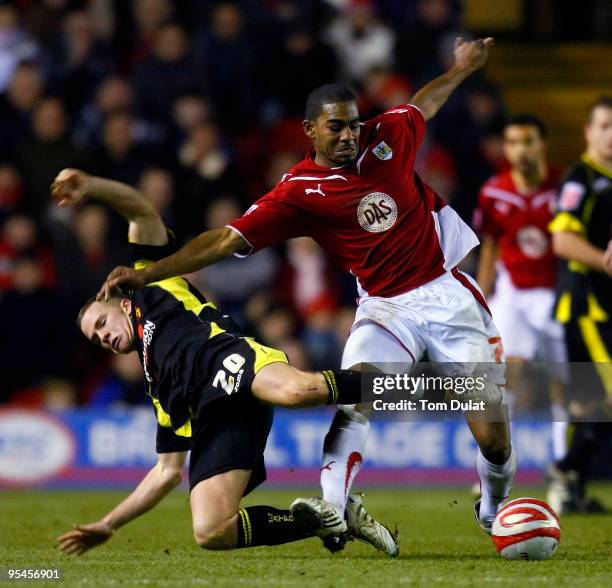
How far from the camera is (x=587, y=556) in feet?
19.6

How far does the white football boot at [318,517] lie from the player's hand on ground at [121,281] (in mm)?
1106

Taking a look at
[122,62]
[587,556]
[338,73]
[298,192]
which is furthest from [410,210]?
[122,62]

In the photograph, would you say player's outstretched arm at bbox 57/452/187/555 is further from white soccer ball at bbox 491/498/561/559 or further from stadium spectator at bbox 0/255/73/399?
stadium spectator at bbox 0/255/73/399

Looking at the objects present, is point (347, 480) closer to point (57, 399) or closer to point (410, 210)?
point (410, 210)

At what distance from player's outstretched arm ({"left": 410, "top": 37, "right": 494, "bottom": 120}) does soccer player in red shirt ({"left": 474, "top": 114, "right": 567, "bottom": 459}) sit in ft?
6.92

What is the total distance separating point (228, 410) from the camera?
19.6 ft


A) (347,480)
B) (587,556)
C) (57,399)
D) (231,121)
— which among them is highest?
(231,121)

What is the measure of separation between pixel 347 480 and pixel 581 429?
2746mm

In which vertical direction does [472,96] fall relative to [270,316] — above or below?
above

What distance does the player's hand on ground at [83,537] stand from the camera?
219 inches

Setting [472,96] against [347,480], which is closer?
[347,480]

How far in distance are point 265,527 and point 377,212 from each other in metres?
1.49

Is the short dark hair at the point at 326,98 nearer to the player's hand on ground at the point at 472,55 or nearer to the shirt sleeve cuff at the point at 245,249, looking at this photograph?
the shirt sleeve cuff at the point at 245,249

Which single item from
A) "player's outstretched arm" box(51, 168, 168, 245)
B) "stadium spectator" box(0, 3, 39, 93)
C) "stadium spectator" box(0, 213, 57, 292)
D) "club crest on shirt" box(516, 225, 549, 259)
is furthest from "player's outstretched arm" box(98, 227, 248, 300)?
"stadium spectator" box(0, 3, 39, 93)
